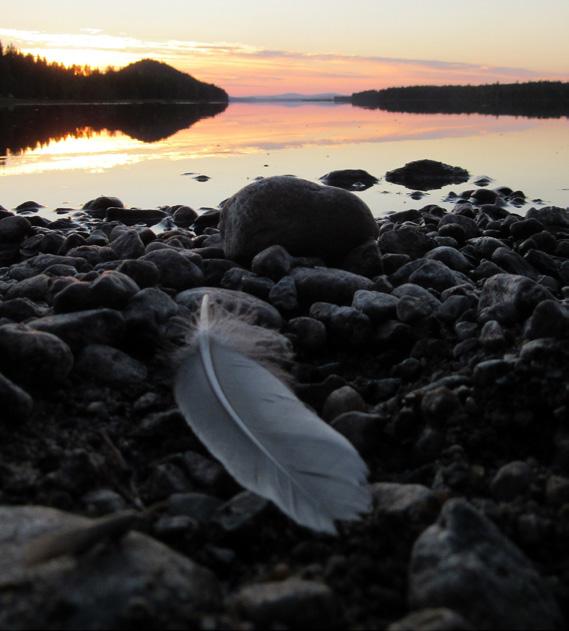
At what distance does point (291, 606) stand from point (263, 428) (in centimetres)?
113

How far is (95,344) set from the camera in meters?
3.83

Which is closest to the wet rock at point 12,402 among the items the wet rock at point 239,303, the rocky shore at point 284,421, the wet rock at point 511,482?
the rocky shore at point 284,421

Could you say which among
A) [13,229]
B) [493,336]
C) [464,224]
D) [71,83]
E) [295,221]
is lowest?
[13,229]

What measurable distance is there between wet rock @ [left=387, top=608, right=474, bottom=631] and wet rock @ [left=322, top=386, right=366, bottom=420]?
1.63 m

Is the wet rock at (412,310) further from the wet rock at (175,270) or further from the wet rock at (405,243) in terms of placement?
the wet rock at (405,243)

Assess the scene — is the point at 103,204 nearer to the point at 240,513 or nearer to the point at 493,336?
the point at 493,336

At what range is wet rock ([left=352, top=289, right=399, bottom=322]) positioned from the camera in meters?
4.57

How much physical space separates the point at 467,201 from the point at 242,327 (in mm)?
8383

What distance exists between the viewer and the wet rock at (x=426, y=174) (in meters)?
14.2

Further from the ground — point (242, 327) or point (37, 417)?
point (242, 327)

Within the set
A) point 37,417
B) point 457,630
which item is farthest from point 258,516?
point 37,417

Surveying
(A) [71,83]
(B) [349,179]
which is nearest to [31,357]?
(B) [349,179]

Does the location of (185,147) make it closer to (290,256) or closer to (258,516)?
(290,256)

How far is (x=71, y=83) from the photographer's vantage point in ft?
281
